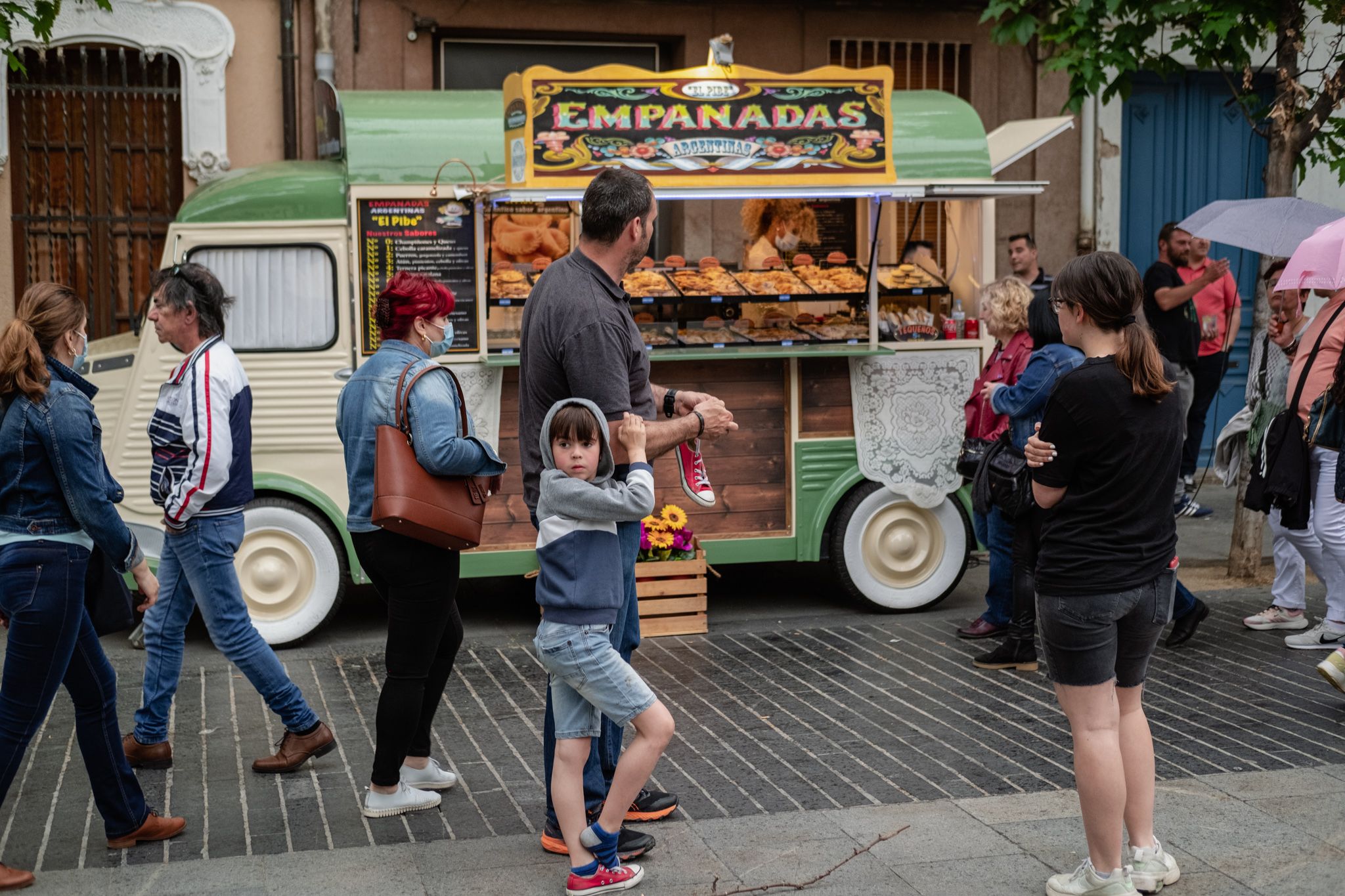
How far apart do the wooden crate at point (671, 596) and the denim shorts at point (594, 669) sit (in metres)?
3.33

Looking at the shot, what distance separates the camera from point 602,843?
14.0ft

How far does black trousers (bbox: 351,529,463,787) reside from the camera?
4.79m

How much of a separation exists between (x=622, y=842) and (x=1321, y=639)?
14.0ft

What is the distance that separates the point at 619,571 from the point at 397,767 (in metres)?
1.18

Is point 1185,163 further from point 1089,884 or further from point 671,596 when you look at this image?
point 1089,884

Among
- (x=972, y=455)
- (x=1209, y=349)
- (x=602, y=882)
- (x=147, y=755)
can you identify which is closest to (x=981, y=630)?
(x=972, y=455)

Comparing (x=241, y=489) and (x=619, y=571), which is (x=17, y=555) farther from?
(x=619, y=571)

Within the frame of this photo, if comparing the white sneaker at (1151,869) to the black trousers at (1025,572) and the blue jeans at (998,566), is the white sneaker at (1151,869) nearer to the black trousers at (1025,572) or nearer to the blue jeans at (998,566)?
the black trousers at (1025,572)

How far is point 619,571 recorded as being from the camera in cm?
433

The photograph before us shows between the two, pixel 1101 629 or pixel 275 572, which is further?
pixel 275 572

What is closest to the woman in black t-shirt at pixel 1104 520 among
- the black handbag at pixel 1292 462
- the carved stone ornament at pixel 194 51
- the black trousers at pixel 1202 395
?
the black handbag at pixel 1292 462

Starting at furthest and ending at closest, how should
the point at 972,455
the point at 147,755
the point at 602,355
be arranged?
the point at 972,455 → the point at 147,755 → the point at 602,355

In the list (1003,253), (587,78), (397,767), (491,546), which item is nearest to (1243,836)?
(397,767)

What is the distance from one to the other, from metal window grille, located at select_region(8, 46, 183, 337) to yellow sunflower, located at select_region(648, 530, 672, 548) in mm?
4733
